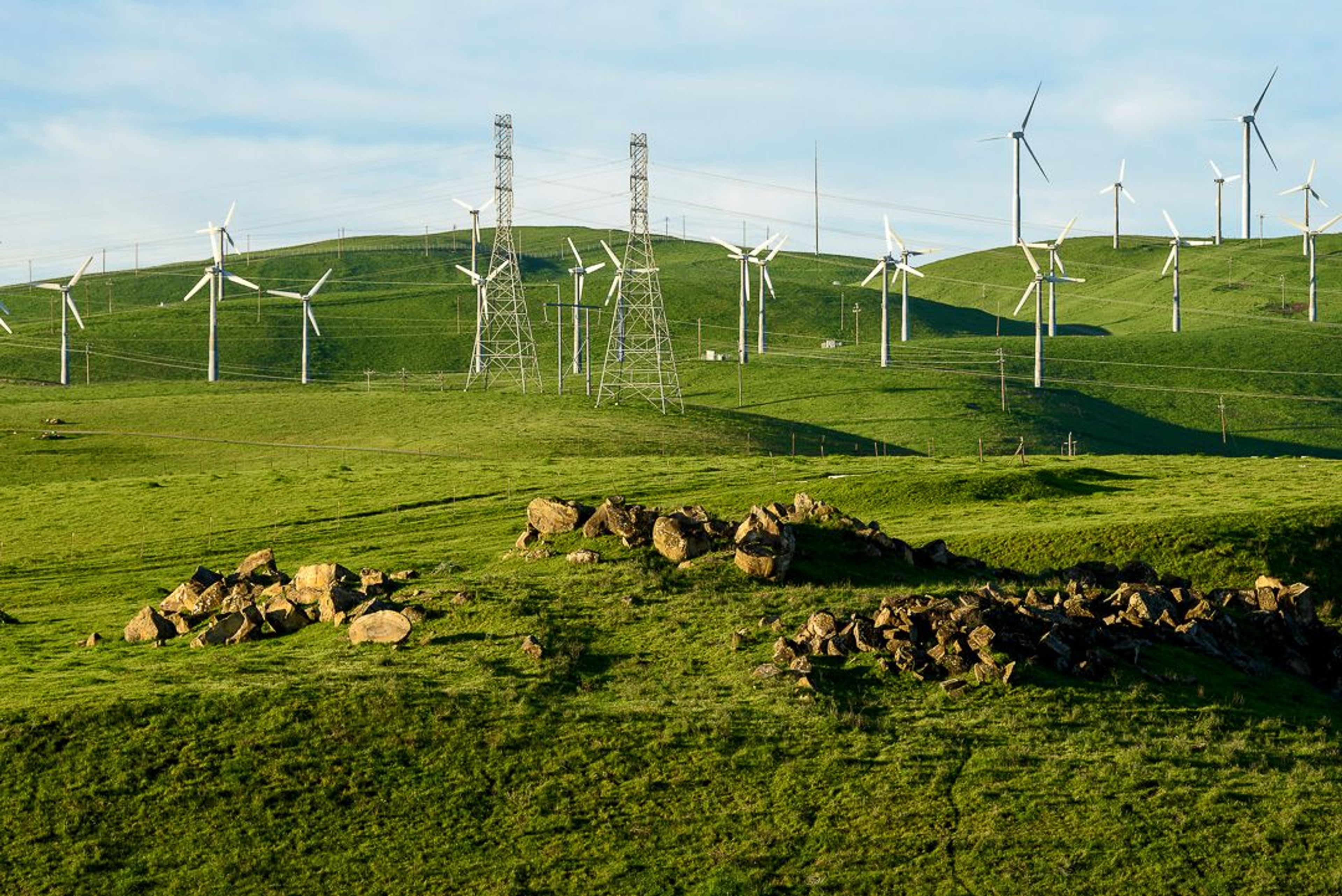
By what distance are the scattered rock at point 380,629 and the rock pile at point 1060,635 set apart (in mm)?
12392

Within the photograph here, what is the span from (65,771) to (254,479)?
2547 inches

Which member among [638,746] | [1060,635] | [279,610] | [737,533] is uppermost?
[737,533]

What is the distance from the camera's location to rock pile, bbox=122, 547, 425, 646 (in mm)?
52062

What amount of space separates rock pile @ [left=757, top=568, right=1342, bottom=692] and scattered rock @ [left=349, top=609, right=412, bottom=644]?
488 inches

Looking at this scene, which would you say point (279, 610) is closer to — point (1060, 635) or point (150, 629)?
point (150, 629)

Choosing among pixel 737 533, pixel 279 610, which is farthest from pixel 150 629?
pixel 737 533

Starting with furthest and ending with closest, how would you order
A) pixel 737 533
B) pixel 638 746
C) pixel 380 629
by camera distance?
1. pixel 737 533
2. pixel 380 629
3. pixel 638 746

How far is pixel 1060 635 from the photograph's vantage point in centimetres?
4931

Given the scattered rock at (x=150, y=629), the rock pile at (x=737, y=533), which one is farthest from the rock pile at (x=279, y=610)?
the rock pile at (x=737, y=533)

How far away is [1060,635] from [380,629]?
73.0ft

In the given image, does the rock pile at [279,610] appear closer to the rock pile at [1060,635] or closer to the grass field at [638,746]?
the grass field at [638,746]

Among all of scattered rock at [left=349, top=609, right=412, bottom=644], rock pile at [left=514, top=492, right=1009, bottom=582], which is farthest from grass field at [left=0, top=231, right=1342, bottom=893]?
rock pile at [left=514, top=492, right=1009, bottom=582]

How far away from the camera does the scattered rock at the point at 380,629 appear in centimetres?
5091

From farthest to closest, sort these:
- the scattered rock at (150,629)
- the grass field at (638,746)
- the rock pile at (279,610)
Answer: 1. the scattered rock at (150,629)
2. the rock pile at (279,610)
3. the grass field at (638,746)
